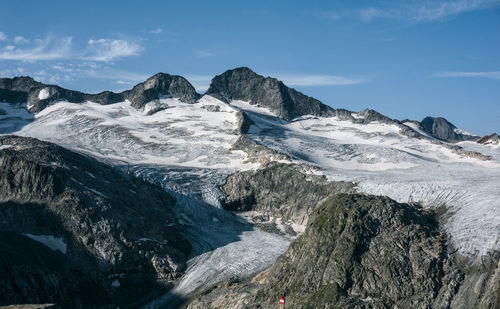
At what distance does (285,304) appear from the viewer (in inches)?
1895

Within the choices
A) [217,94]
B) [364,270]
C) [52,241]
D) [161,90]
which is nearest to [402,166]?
[364,270]

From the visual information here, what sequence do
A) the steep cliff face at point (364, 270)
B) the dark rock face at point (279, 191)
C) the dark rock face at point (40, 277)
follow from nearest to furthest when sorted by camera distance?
the steep cliff face at point (364, 270), the dark rock face at point (40, 277), the dark rock face at point (279, 191)

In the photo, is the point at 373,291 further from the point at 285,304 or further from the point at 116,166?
the point at 116,166

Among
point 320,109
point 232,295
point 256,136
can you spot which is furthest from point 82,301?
point 320,109

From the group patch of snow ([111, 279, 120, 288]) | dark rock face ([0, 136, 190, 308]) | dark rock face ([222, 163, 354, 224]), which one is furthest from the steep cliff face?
dark rock face ([222, 163, 354, 224])

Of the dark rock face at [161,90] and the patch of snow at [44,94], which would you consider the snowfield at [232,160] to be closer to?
the dark rock face at [161,90]

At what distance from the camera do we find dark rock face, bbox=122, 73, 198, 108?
15200cm

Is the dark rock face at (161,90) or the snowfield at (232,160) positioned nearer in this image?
the snowfield at (232,160)

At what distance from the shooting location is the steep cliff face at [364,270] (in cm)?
4625

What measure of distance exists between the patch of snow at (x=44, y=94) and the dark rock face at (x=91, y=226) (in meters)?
76.2

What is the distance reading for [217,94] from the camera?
164250mm

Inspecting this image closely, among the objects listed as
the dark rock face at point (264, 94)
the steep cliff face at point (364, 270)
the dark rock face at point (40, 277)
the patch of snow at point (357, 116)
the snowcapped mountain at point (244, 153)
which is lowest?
the dark rock face at point (40, 277)

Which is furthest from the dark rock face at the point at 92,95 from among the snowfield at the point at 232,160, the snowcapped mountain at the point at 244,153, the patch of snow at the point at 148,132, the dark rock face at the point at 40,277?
the dark rock face at the point at 40,277

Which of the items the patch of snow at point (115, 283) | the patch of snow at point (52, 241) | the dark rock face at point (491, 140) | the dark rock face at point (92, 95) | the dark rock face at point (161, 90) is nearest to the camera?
the patch of snow at point (115, 283)
